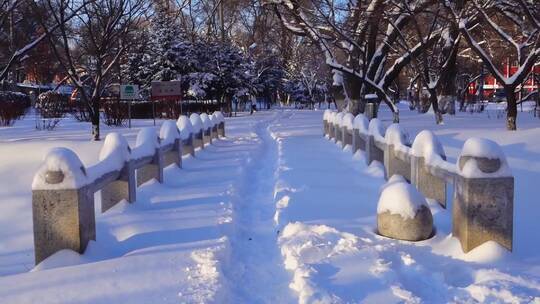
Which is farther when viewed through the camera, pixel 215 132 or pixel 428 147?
pixel 215 132

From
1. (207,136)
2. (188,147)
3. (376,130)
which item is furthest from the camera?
(207,136)

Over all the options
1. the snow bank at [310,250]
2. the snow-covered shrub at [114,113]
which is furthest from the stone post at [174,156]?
the snow-covered shrub at [114,113]

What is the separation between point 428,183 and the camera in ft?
23.3

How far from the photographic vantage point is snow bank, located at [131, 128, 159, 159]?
8337mm

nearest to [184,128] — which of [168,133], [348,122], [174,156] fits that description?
[174,156]

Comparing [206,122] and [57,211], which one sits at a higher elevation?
[206,122]

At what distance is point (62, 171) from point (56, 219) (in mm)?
428

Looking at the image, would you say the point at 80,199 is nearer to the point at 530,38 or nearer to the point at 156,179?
the point at 156,179

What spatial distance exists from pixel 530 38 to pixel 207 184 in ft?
39.1

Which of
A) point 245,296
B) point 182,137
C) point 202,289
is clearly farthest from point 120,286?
point 182,137

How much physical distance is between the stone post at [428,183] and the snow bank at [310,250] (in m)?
1.73

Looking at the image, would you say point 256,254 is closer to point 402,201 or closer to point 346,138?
point 402,201

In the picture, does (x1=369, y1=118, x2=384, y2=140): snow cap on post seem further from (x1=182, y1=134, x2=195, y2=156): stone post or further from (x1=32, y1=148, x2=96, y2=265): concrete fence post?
(x1=32, y1=148, x2=96, y2=265): concrete fence post

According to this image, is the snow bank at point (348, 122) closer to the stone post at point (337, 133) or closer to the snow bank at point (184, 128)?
the stone post at point (337, 133)
